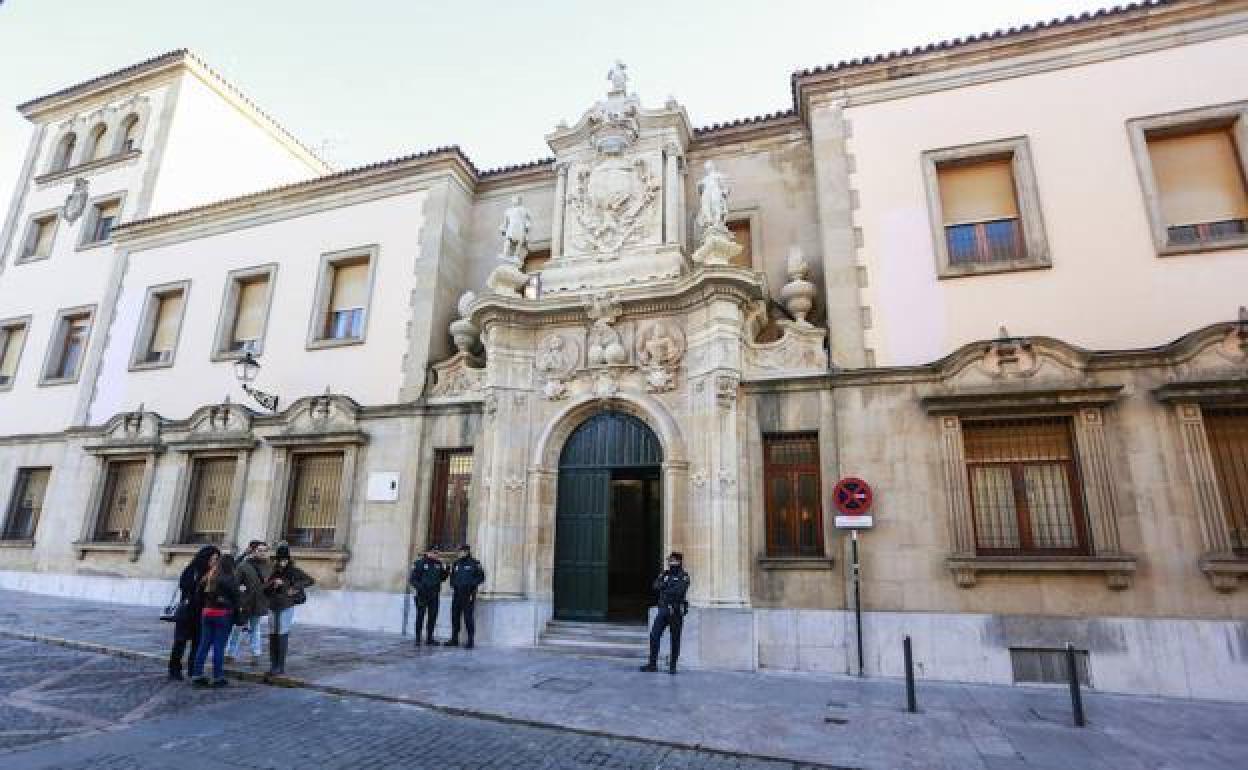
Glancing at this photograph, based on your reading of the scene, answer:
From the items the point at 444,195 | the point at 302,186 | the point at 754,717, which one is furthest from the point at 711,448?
the point at 302,186

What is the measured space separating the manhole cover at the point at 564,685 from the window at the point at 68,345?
16.9 meters

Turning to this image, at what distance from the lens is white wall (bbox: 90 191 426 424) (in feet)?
46.2

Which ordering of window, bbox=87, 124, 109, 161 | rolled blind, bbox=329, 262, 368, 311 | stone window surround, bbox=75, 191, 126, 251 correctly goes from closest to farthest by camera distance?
rolled blind, bbox=329, 262, 368, 311 < stone window surround, bbox=75, 191, 126, 251 < window, bbox=87, 124, 109, 161

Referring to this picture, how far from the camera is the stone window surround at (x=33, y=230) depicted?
63.8 ft

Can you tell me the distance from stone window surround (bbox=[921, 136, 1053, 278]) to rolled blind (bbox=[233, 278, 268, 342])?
14.8 metres

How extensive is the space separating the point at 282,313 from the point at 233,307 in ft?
6.13

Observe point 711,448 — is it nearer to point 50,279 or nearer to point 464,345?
point 464,345

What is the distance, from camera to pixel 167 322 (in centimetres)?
1695

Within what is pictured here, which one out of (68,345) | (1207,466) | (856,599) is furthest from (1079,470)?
(68,345)

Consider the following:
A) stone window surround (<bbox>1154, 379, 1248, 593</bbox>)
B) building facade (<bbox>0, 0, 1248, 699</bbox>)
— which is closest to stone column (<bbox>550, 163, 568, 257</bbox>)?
building facade (<bbox>0, 0, 1248, 699</bbox>)

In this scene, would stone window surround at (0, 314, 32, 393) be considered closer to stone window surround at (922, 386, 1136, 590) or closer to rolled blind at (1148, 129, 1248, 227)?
stone window surround at (922, 386, 1136, 590)

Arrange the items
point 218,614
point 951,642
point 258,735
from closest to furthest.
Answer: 1. point 258,735
2. point 218,614
3. point 951,642

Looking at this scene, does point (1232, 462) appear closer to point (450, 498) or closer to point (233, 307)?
point (450, 498)

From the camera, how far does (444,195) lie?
14570mm
